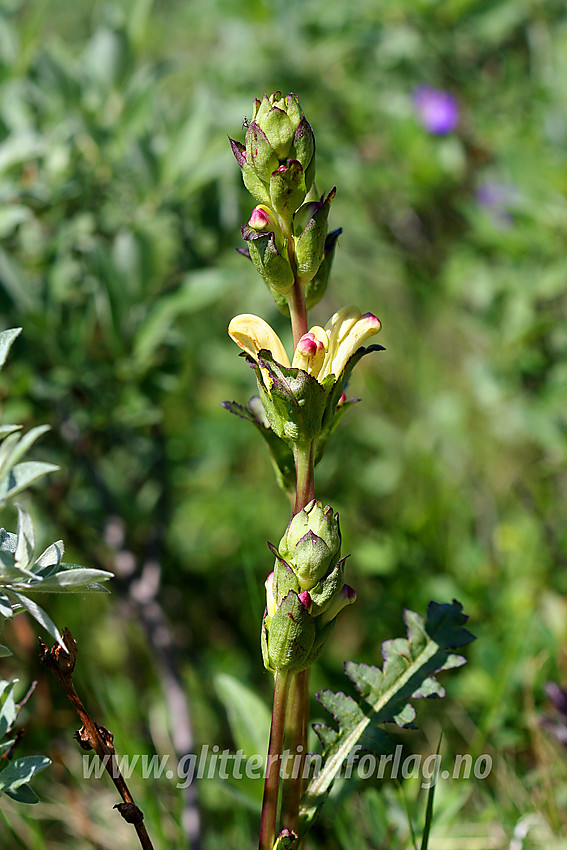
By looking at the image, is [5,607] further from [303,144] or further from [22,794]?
[303,144]

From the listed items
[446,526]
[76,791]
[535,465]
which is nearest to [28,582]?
[76,791]

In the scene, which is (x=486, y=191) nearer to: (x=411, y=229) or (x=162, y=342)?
(x=411, y=229)

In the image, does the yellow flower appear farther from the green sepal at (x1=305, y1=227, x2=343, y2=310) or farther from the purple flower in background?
the purple flower in background

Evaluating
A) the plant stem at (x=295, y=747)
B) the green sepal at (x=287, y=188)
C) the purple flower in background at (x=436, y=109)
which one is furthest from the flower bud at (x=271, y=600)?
the purple flower in background at (x=436, y=109)

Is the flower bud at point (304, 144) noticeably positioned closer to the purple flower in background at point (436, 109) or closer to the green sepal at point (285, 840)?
the green sepal at point (285, 840)

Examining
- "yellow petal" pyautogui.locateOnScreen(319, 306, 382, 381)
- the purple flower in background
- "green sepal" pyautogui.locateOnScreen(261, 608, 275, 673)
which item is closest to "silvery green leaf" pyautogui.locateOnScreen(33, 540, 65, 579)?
"green sepal" pyautogui.locateOnScreen(261, 608, 275, 673)
